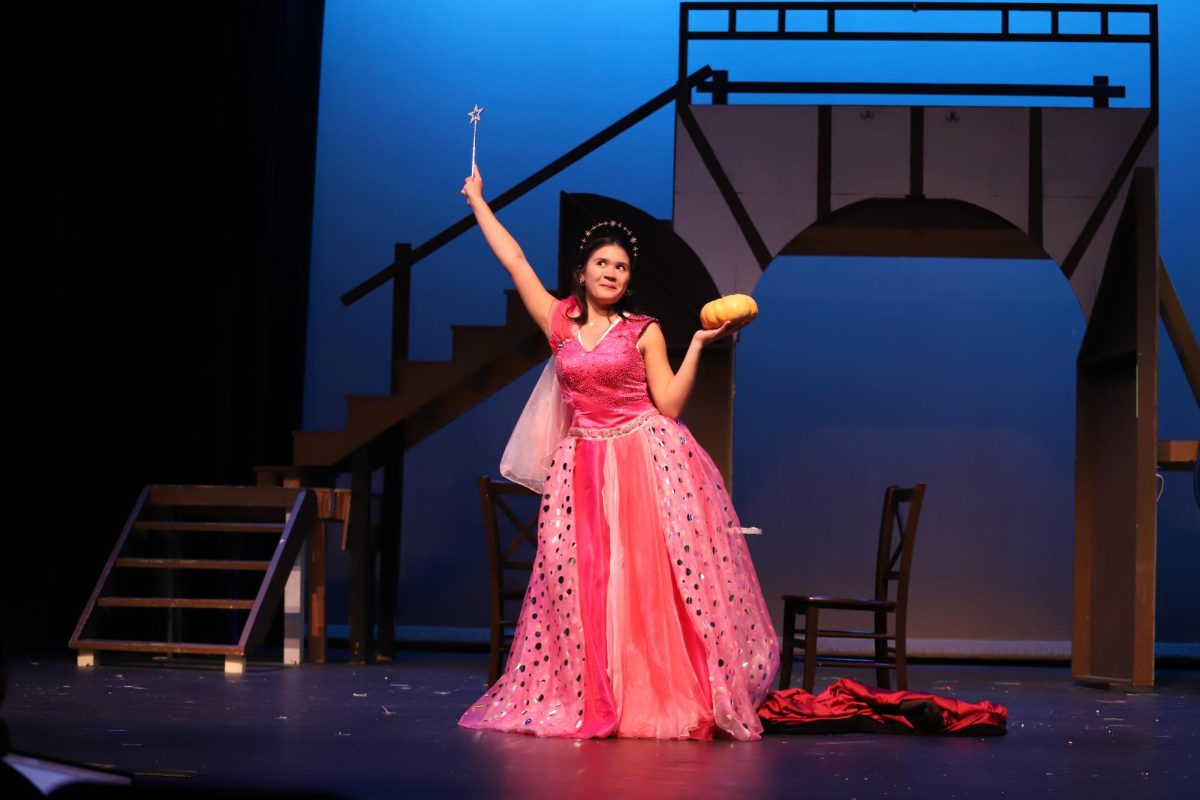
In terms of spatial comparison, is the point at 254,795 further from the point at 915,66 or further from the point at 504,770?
the point at 915,66

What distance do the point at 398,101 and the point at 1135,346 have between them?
14.9ft

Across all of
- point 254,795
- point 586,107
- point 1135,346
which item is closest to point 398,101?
point 586,107

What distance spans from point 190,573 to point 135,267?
1585 mm

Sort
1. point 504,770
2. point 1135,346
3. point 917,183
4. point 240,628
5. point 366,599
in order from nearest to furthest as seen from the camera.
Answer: point 504,770 < point 1135,346 < point 917,183 < point 366,599 < point 240,628

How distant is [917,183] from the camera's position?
21.0 ft

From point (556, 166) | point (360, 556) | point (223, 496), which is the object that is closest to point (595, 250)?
point (556, 166)

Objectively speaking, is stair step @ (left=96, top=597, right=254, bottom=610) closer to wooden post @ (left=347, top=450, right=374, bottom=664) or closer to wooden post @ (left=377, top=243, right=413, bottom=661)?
wooden post @ (left=347, top=450, right=374, bottom=664)

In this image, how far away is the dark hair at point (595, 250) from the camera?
429 centimetres

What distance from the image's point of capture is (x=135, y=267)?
21.7 ft

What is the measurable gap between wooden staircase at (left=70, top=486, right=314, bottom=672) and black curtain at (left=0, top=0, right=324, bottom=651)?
0.77 feet

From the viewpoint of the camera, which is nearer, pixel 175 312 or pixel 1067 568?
pixel 175 312

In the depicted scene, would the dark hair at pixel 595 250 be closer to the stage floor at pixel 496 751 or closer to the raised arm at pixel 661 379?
the raised arm at pixel 661 379

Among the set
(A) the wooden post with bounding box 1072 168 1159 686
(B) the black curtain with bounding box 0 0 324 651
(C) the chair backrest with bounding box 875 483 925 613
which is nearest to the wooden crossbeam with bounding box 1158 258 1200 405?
(A) the wooden post with bounding box 1072 168 1159 686

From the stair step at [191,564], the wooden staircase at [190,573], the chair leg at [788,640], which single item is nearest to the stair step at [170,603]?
the wooden staircase at [190,573]
